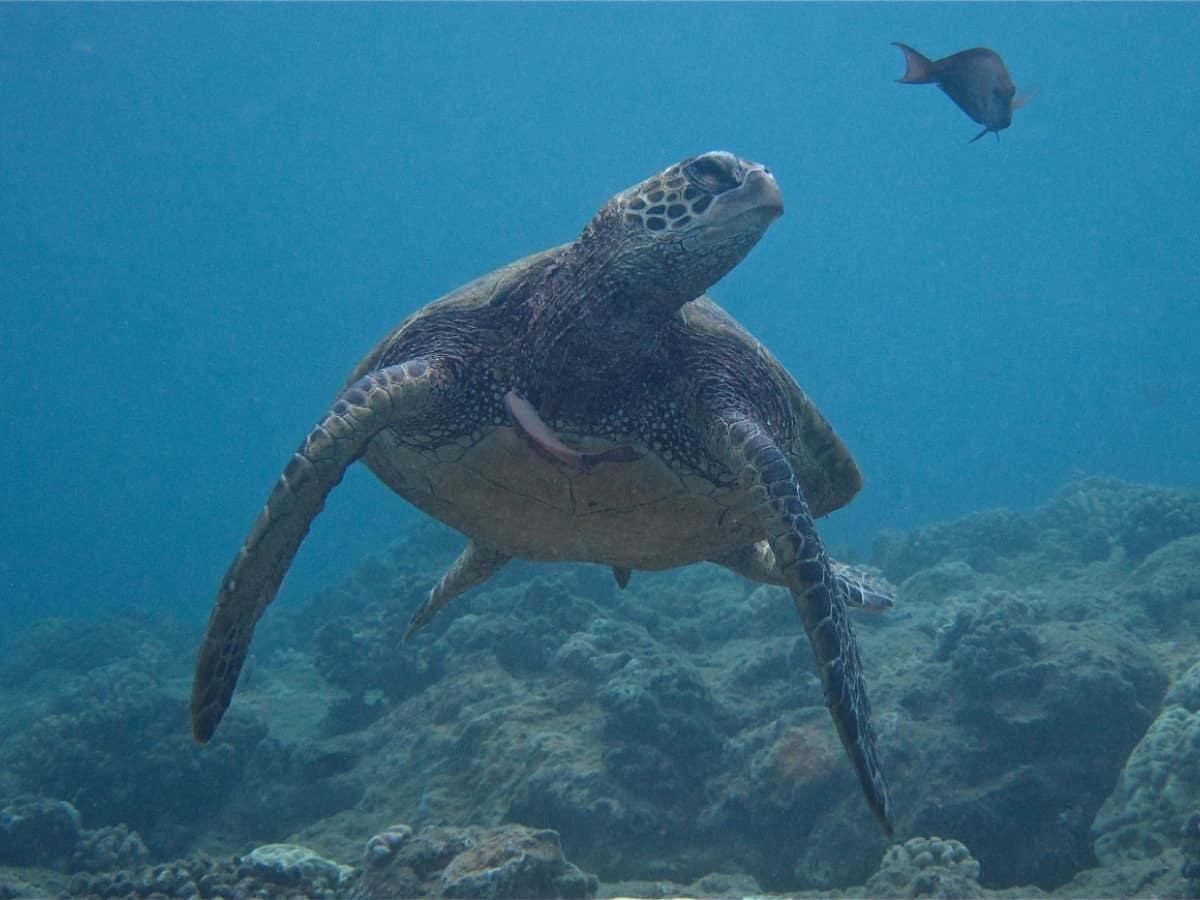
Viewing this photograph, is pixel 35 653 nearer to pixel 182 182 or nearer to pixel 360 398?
pixel 360 398

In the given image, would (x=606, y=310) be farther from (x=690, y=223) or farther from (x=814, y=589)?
(x=814, y=589)

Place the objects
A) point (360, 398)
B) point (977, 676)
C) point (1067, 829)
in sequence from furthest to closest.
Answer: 1. point (977, 676)
2. point (1067, 829)
3. point (360, 398)

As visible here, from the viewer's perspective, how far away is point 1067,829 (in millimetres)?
5320

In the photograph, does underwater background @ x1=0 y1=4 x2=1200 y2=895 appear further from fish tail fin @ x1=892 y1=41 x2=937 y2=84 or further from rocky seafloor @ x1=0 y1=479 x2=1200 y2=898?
fish tail fin @ x1=892 y1=41 x2=937 y2=84

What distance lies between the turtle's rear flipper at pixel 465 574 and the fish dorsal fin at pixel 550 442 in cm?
217

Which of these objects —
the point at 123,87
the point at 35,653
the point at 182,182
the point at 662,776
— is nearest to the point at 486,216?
the point at 182,182

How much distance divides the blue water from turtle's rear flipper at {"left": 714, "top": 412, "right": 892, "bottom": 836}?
48513 millimetres

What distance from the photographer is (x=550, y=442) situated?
385cm

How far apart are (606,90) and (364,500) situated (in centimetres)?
10080

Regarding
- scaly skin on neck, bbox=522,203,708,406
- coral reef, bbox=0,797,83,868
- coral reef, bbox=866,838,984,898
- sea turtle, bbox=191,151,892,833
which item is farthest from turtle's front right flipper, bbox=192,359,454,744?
coral reef, bbox=0,797,83,868

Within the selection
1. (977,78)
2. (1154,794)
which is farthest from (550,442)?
(977,78)

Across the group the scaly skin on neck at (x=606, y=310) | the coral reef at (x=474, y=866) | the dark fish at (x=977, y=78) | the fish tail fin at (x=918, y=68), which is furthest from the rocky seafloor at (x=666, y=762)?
the fish tail fin at (x=918, y=68)

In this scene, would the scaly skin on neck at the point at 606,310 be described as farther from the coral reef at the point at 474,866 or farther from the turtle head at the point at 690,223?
the coral reef at the point at 474,866

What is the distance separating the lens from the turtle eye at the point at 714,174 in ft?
12.6
